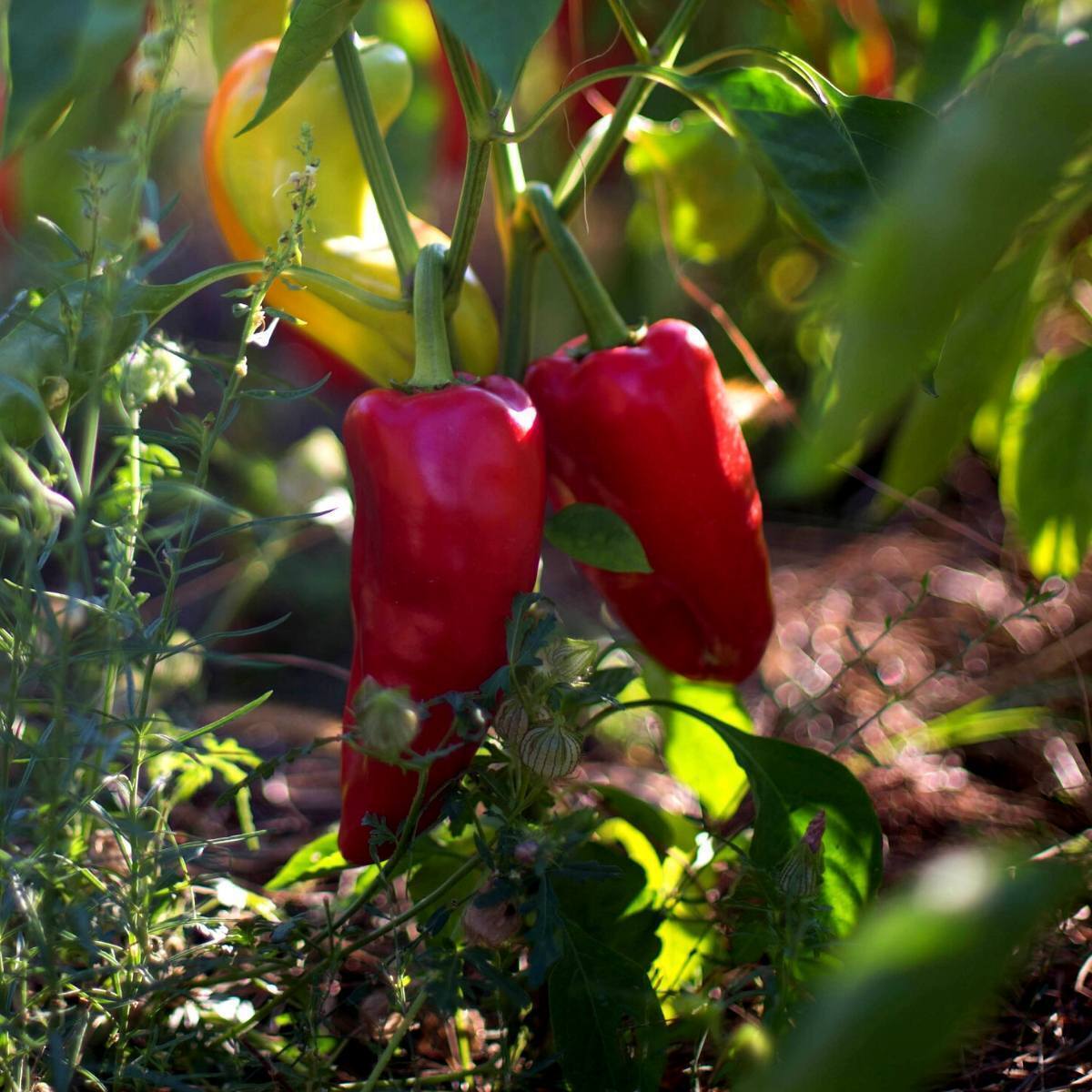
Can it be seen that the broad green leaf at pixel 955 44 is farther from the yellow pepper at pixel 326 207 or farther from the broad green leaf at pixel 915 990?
the broad green leaf at pixel 915 990

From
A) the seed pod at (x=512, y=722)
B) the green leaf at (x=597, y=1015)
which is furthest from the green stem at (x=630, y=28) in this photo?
the green leaf at (x=597, y=1015)

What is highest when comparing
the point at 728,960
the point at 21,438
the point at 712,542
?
the point at 21,438

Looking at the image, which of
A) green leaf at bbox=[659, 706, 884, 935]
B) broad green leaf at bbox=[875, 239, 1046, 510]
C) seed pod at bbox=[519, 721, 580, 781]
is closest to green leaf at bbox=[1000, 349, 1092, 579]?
broad green leaf at bbox=[875, 239, 1046, 510]

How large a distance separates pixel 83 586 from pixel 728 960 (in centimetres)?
38

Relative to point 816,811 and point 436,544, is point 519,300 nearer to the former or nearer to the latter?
point 436,544

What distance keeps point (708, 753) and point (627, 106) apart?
415mm

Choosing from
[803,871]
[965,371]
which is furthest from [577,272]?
[803,871]

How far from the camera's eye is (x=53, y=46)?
424 millimetres

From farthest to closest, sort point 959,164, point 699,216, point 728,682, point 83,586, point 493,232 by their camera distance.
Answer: point 493,232 → point 699,216 → point 728,682 → point 83,586 → point 959,164

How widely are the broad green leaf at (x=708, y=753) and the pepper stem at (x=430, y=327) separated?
0.94 feet

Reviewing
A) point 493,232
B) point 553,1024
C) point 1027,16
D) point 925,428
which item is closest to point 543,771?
point 553,1024

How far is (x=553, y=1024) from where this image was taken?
51cm

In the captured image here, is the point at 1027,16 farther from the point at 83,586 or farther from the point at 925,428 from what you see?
the point at 83,586

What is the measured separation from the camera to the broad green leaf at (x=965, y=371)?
451mm
